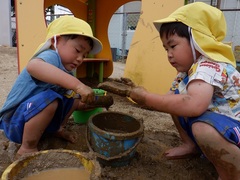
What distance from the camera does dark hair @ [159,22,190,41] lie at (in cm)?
112

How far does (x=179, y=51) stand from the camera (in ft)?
3.74

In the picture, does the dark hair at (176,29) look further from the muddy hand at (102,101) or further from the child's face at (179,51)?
the muddy hand at (102,101)

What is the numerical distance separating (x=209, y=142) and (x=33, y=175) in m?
0.73

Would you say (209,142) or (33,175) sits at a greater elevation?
(209,142)

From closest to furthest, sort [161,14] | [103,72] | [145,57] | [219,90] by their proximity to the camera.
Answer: [219,90]
[161,14]
[145,57]
[103,72]

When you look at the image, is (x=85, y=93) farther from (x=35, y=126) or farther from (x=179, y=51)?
(x=179, y=51)

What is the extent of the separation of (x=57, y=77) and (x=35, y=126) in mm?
290

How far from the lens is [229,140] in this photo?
0.98 m

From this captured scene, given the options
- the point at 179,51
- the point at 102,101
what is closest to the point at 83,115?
the point at 102,101

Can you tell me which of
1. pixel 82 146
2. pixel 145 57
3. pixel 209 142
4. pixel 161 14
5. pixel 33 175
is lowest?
pixel 82 146

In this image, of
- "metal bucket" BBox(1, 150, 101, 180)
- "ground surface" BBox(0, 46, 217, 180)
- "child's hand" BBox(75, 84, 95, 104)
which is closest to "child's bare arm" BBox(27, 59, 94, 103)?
"child's hand" BBox(75, 84, 95, 104)

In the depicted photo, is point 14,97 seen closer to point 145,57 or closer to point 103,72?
point 145,57

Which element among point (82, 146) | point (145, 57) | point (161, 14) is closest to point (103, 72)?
point (145, 57)

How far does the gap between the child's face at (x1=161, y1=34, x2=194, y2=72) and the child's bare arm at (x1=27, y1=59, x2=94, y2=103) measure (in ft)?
1.48
